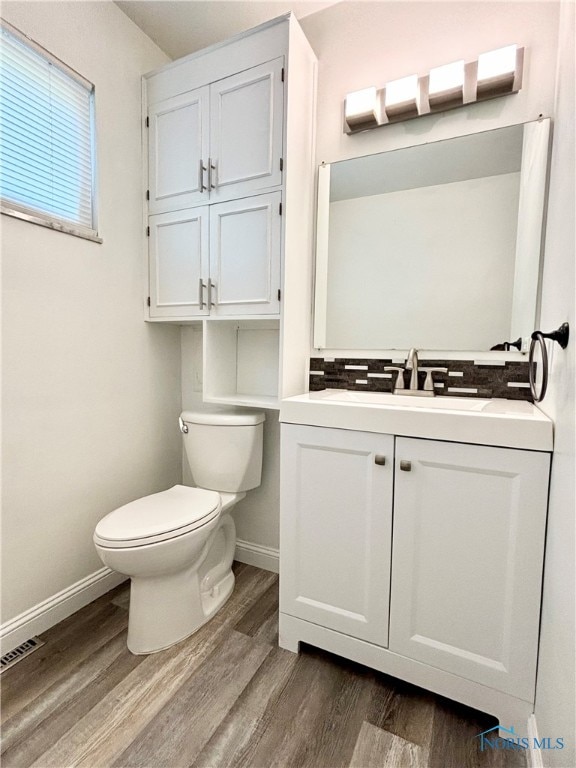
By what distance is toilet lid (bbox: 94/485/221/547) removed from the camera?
4.17 feet

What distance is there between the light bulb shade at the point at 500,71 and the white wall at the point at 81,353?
1.48 meters

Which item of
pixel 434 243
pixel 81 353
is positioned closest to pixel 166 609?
pixel 81 353

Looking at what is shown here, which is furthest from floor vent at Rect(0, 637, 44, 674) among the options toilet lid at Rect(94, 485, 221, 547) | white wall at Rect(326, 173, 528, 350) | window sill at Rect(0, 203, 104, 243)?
white wall at Rect(326, 173, 528, 350)

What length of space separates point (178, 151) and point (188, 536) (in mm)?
1661

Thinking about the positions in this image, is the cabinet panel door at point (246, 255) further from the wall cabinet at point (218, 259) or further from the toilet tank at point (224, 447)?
the toilet tank at point (224, 447)

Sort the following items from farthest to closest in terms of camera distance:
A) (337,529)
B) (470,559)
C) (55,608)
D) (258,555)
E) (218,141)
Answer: (258,555) → (218,141) → (55,608) → (337,529) → (470,559)

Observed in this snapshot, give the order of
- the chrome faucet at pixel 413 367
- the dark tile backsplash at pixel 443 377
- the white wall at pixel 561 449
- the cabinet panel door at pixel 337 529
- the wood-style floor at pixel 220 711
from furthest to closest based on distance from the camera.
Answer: the chrome faucet at pixel 413 367 < the dark tile backsplash at pixel 443 377 < the cabinet panel door at pixel 337 529 < the wood-style floor at pixel 220 711 < the white wall at pixel 561 449

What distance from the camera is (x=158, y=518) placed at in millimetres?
1380

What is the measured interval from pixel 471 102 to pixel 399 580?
1706 mm

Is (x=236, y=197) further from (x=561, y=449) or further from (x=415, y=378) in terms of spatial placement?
(x=561, y=449)

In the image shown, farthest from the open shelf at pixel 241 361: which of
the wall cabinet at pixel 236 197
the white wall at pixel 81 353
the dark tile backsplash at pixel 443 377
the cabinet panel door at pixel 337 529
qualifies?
the cabinet panel door at pixel 337 529

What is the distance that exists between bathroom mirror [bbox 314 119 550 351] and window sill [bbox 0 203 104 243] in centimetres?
98

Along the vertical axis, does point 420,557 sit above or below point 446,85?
below

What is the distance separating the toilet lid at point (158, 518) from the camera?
127cm
